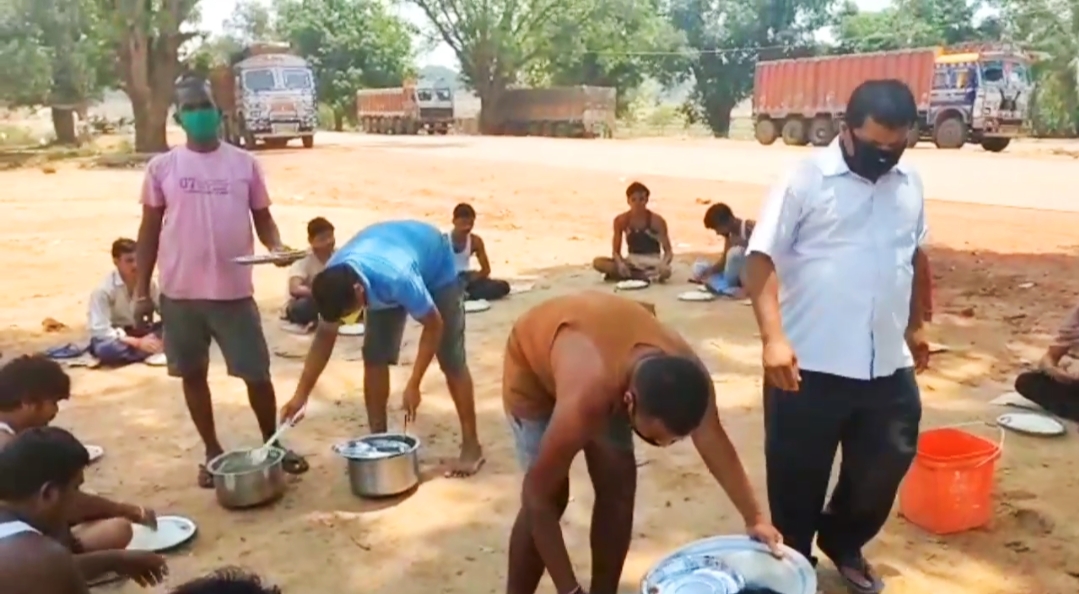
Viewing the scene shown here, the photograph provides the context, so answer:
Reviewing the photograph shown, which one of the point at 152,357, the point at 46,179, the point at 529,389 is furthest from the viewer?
the point at 46,179

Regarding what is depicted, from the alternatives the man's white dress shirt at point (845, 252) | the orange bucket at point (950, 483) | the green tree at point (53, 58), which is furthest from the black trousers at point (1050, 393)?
the green tree at point (53, 58)

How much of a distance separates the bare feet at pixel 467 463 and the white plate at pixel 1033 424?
257 centimetres

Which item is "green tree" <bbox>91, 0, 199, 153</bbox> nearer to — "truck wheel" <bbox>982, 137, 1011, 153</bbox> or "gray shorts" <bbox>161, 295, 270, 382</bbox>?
"truck wheel" <bbox>982, 137, 1011, 153</bbox>

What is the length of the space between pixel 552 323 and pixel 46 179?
20.1 m

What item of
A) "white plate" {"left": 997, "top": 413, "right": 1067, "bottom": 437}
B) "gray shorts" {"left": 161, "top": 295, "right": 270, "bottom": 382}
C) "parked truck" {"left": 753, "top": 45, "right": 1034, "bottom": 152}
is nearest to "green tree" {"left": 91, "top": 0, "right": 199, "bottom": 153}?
"parked truck" {"left": 753, "top": 45, "right": 1034, "bottom": 152}

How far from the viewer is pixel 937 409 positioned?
521 centimetres

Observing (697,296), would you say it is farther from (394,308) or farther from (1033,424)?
(394,308)

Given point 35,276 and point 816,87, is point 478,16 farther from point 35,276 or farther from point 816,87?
point 35,276

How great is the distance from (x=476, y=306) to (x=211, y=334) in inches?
145

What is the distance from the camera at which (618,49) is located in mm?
44281

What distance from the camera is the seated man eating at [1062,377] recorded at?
485cm

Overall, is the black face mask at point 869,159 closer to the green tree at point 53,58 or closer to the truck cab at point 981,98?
the truck cab at point 981,98

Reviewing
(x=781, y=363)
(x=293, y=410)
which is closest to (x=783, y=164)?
(x=293, y=410)

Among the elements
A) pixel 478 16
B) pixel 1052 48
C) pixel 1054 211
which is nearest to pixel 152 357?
pixel 1054 211
